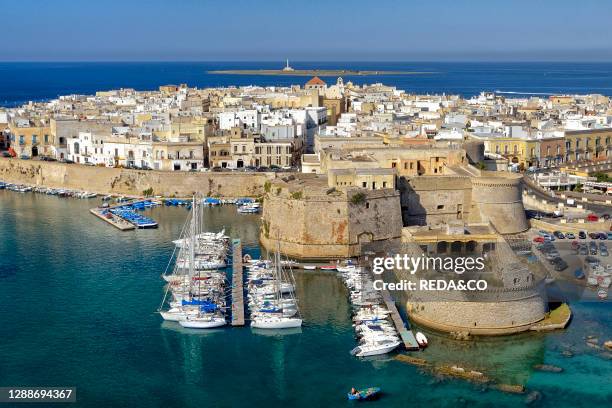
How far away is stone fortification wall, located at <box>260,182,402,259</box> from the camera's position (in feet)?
82.3

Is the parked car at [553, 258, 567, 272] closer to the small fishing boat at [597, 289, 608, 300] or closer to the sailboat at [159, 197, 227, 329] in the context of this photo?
the small fishing boat at [597, 289, 608, 300]

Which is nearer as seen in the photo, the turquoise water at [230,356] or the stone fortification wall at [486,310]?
the turquoise water at [230,356]

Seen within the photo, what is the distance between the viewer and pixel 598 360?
17234 millimetres

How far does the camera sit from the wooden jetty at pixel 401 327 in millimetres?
17938

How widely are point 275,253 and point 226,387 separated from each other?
8.52 meters

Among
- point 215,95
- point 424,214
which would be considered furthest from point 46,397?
point 215,95

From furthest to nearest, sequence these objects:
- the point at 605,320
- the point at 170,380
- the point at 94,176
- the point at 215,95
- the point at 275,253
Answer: the point at 215,95 < the point at 94,176 < the point at 275,253 < the point at 605,320 < the point at 170,380

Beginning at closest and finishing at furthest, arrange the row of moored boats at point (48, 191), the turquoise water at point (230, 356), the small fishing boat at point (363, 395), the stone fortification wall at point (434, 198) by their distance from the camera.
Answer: the small fishing boat at point (363, 395) < the turquoise water at point (230, 356) < the stone fortification wall at point (434, 198) < the row of moored boats at point (48, 191)

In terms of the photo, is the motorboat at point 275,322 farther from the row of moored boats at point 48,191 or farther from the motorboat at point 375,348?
the row of moored boats at point 48,191

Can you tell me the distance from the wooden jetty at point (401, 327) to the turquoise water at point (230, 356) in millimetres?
467

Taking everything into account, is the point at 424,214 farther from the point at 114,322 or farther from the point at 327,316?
the point at 114,322

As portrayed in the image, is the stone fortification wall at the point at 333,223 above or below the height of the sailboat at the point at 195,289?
above

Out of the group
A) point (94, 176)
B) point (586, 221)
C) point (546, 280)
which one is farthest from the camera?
point (94, 176)

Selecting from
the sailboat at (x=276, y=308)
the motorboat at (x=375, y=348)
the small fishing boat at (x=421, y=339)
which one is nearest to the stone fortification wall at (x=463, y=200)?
the sailboat at (x=276, y=308)
